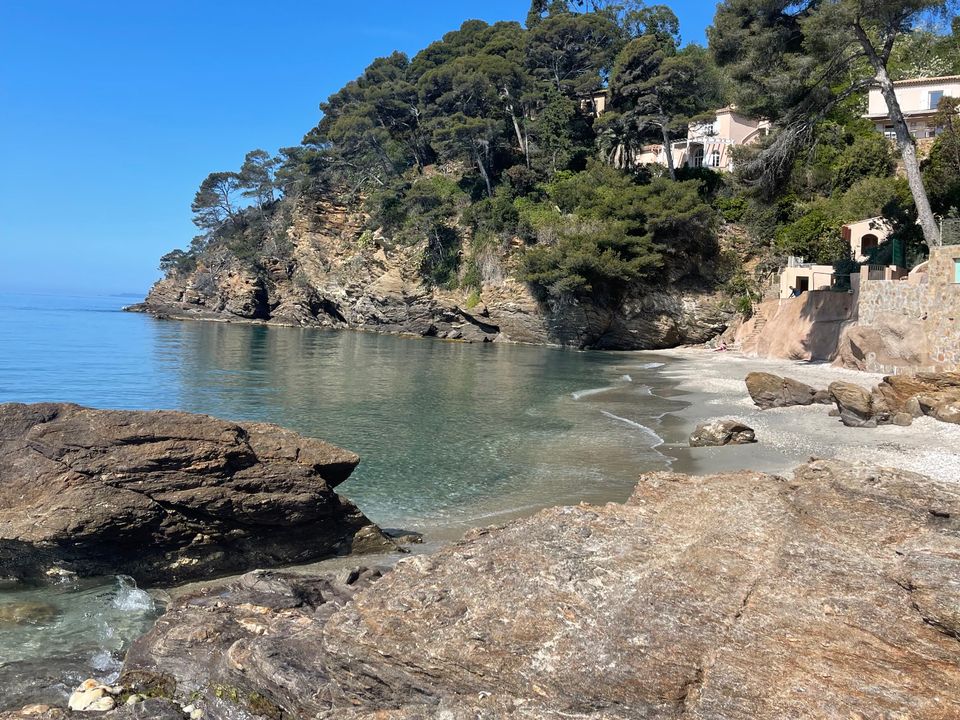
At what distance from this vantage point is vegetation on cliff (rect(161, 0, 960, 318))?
2559 cm

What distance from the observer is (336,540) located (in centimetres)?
926

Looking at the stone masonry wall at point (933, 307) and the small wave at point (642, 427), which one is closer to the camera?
the small wave at point (642, 427)

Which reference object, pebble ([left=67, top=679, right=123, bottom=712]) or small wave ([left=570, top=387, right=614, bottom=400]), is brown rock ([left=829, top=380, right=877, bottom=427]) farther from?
pebble ([left=67, top=679, right=123, bottom=712])

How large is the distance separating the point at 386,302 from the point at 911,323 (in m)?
50.1

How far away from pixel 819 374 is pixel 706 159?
116 feet

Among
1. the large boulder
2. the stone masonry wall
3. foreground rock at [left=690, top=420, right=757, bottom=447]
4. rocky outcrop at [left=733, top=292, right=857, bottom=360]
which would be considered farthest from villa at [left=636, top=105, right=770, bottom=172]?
foreground rock at [left=690, top=420, right=757, bottom=447]

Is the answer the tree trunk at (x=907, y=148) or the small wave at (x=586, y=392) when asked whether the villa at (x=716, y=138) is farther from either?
the small wave at (x=586, y=392)

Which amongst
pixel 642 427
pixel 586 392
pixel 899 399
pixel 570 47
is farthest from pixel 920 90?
pixel 642 427

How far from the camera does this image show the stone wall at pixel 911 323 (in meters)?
19.9

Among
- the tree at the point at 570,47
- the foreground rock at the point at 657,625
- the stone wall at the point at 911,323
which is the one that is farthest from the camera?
the tree at the point at 570,47

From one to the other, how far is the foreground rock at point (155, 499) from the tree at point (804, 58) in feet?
69.9

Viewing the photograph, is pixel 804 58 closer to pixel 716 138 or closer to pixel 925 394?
pixel 925 394

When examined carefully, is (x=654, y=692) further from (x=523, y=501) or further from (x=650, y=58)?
(x=650, y=58)

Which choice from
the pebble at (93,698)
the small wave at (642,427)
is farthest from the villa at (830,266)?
the pebble at (93,698)
